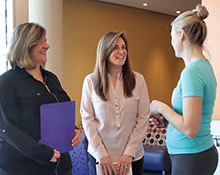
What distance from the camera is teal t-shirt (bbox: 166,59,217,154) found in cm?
138

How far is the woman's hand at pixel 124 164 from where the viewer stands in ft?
6.50

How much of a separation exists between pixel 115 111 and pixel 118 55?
0.43 m

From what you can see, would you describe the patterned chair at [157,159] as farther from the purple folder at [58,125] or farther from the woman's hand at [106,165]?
the purple folder at [58,125]

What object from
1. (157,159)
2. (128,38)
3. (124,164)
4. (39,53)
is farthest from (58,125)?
(128,38)

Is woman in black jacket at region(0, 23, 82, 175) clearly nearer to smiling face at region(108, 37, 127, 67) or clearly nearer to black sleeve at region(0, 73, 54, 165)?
black sleeve at region(0, 73, 54, 165)

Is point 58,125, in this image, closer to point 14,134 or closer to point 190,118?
point 14,134

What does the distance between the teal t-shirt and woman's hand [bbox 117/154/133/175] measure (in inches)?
21.1

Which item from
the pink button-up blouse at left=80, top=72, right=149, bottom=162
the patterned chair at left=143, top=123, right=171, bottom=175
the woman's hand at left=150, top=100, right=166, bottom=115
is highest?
the woman's hand at left=150, top=100, right=166, bottom=115

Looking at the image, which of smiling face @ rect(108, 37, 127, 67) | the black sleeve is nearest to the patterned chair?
smiling face @ rect(108, 37, 127, 67)

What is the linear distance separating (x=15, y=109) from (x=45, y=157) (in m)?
0.33

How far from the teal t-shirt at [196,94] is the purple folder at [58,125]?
0.62 meters

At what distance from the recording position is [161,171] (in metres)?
4.69

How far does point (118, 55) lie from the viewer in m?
2.10

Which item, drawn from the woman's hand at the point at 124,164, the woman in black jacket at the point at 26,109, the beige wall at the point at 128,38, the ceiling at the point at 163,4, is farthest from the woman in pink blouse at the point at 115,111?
the ceiling at the point at 163,4
